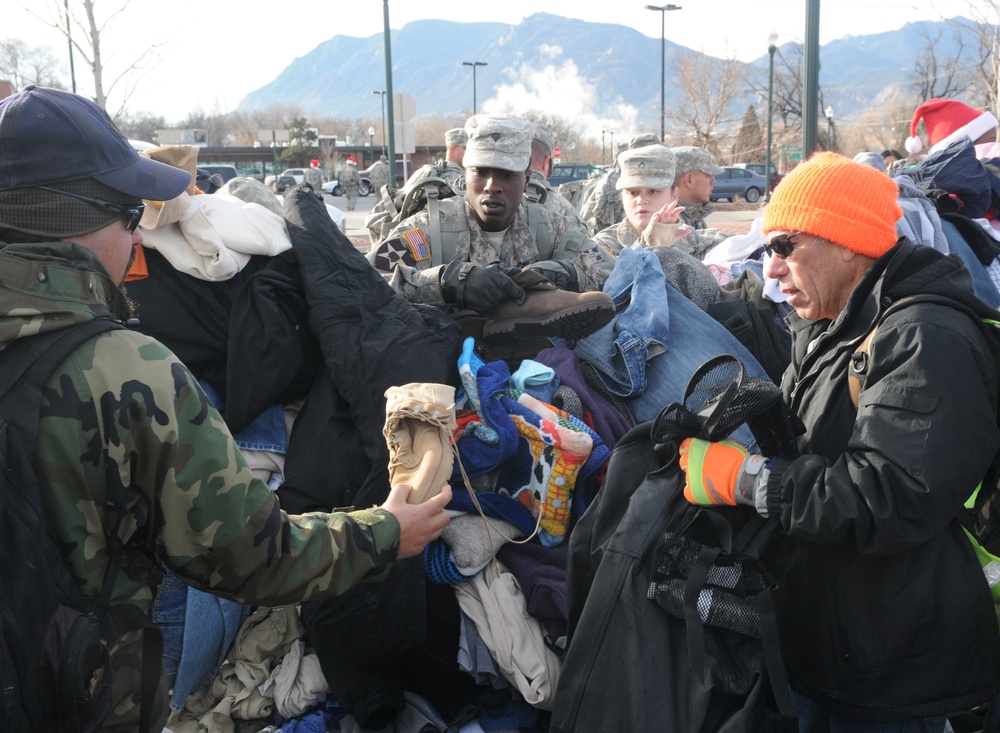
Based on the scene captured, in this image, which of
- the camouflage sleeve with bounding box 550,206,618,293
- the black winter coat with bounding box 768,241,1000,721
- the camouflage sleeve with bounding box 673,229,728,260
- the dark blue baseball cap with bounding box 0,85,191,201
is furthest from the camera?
the camouflage sleeve with bounding box 673,229,728,260

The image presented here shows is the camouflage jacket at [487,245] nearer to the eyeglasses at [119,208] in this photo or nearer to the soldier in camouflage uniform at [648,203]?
the soldier in camouflage uniform at [648,203]

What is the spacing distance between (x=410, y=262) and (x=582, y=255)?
2.65ft

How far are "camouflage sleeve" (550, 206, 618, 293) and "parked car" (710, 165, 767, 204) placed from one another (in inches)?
1272

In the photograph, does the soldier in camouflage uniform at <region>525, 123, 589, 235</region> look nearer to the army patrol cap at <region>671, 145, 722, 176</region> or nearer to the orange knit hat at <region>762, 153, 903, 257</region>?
the army patrol cap at <region>671, 145, 722, 176</region>

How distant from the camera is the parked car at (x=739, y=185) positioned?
115 feet

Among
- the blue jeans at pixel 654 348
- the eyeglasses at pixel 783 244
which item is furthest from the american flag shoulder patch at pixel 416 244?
the eyeglasses at pixel 783 244

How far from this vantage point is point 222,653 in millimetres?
2936

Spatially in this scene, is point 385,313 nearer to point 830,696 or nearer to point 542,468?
point 542,468

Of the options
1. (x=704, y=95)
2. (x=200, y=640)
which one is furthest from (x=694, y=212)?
(x=704, y=95)

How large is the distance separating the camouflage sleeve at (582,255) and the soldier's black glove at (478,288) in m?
0.57

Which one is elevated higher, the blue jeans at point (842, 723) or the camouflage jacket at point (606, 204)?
the camouflage jacket at point (606, 204)

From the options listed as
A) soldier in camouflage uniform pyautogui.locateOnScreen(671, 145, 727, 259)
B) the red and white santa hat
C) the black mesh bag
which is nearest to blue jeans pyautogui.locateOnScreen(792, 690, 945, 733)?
the black mesh bag

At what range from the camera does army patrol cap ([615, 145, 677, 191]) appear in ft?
17.0

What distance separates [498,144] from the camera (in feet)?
13.4
